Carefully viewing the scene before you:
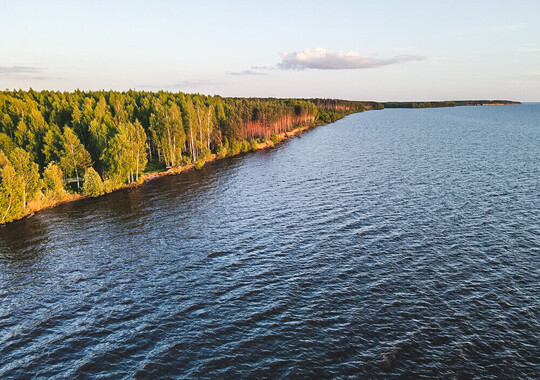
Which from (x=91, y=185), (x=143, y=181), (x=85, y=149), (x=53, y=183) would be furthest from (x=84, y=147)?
(x=53, y=183)

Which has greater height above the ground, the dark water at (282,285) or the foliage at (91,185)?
the foliage at (91,185)

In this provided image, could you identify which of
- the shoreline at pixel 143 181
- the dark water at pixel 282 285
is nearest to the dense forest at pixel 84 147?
the shoreline at pixel 143 181

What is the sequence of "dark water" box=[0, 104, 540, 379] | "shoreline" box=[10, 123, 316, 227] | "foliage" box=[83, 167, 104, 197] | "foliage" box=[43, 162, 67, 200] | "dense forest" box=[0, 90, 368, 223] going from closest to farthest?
1. "dark water" box=[0, 104, 540, 379]
2. "dense forest" box=[0, 90, 368, 223]
3. "shoreline" box=[10, 123, 316, 227]
4. "foliage" box=[43, 162, 67, 200]
5. "foliage" box=[83, 167, 104, 197]

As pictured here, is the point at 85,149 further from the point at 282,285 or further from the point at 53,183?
the point at 282,285

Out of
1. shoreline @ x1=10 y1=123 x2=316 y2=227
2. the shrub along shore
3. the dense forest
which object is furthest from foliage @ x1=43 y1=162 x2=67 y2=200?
shoreline @ x1=10 y1=123 x2=316 y2=227

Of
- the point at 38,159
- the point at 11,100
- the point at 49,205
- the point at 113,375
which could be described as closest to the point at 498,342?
the point at 113,375

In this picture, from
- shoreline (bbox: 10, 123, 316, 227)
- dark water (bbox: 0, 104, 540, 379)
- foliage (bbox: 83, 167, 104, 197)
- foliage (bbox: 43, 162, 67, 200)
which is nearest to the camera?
dark water (bbox: 0, 104, 540, 379)

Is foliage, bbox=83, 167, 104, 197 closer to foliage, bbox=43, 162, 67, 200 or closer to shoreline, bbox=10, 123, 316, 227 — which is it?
shoreline, bbox=10, 123, 316, 227

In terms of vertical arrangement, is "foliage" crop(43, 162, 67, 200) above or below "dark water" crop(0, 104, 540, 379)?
above

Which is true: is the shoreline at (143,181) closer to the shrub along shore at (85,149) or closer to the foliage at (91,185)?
the shrub along shore at (85,149)
